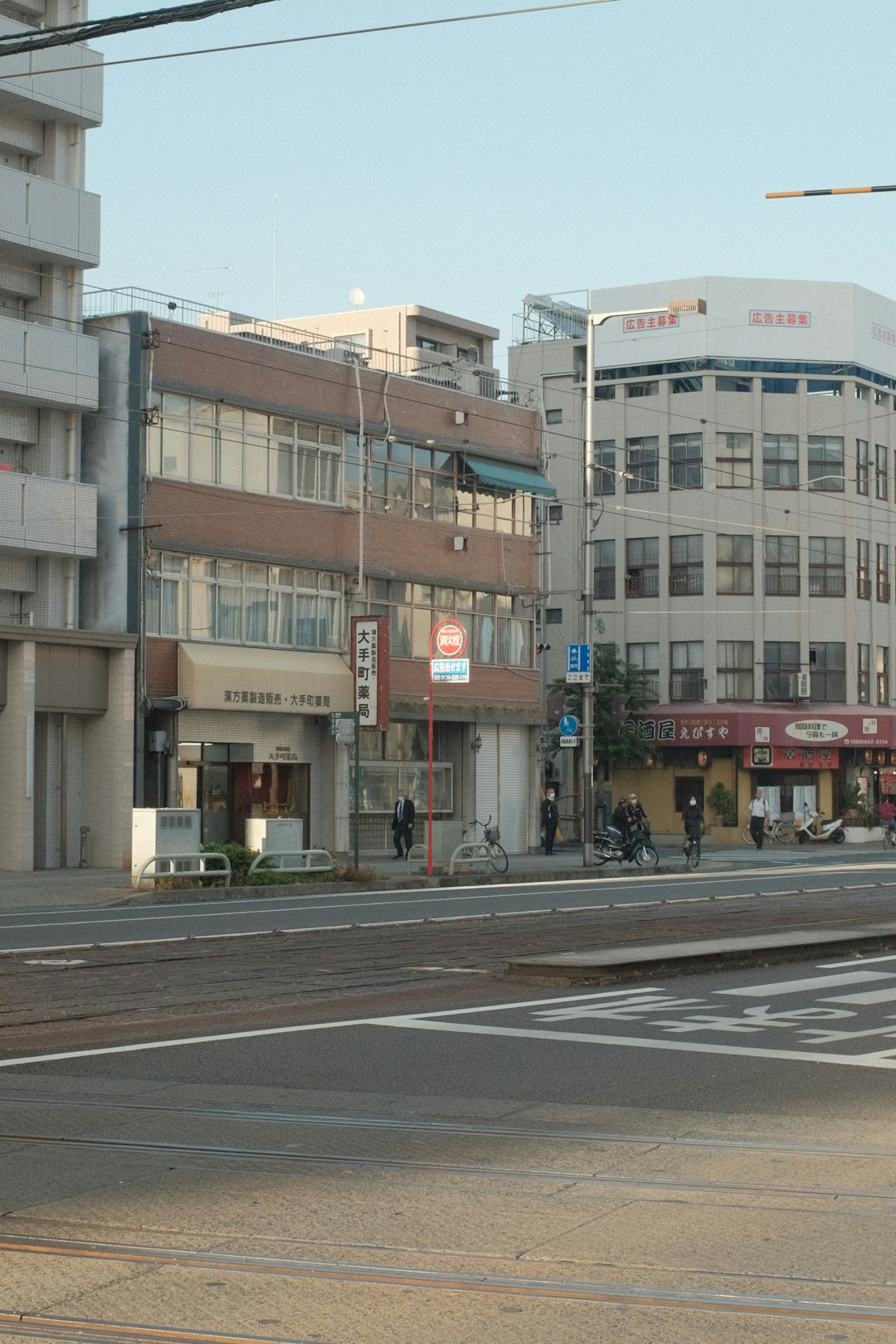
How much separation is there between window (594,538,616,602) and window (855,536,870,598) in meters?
9.20

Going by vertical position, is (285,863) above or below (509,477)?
below

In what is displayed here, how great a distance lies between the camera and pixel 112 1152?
8.35 meters

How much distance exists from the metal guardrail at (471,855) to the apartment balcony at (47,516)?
1000 cm

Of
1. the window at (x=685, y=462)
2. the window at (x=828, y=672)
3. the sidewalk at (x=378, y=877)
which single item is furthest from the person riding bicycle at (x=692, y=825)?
the window at (x=685, y=462)

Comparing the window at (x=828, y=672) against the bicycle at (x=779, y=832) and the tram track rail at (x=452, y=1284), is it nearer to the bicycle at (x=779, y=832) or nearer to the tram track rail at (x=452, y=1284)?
the bicycle at (x=779, y=832)

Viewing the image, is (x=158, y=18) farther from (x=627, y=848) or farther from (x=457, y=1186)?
(x=627, y=848)

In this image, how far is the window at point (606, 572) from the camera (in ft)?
221

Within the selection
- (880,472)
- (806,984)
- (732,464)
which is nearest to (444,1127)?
(806,984)

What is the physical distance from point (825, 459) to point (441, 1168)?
6134 centimetres

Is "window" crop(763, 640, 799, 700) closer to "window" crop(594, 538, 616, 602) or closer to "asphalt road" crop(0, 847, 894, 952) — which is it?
"window" crop(594, 538, 616, 602)

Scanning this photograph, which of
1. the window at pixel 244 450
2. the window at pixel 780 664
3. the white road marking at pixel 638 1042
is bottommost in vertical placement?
the white road marking at pixel 638 1042

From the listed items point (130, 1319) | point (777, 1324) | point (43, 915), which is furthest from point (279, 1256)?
point (43, 915)

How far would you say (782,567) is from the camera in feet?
216

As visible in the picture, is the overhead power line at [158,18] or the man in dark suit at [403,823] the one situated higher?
the overhead power line at [158,18]
